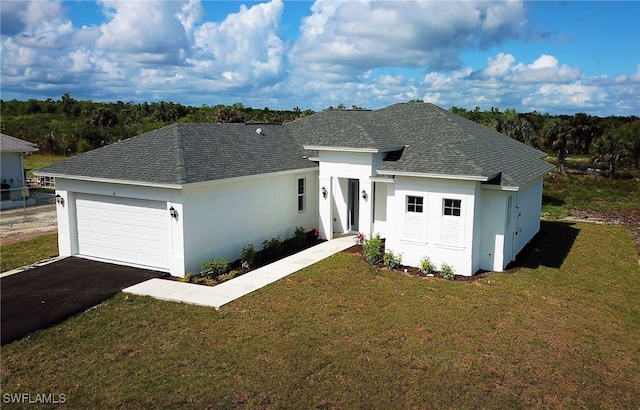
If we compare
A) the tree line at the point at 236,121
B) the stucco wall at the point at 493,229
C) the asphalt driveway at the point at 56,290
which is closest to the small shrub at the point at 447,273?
the stucco wall at the point at 493,229

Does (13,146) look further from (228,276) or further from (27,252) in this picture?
(228,276)

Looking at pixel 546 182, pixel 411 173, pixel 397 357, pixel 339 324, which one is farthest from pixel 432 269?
pixel 546 182

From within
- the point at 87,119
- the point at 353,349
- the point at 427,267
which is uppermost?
the point at 87,119

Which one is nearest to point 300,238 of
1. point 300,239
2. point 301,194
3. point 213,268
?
point 300,239

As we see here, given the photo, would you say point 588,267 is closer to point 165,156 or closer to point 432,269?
point 432,269

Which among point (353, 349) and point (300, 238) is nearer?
point (353, 349)

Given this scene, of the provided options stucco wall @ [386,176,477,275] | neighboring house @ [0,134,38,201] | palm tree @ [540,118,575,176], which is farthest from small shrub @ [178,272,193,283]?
palm tree @ [540,118,575,176]
